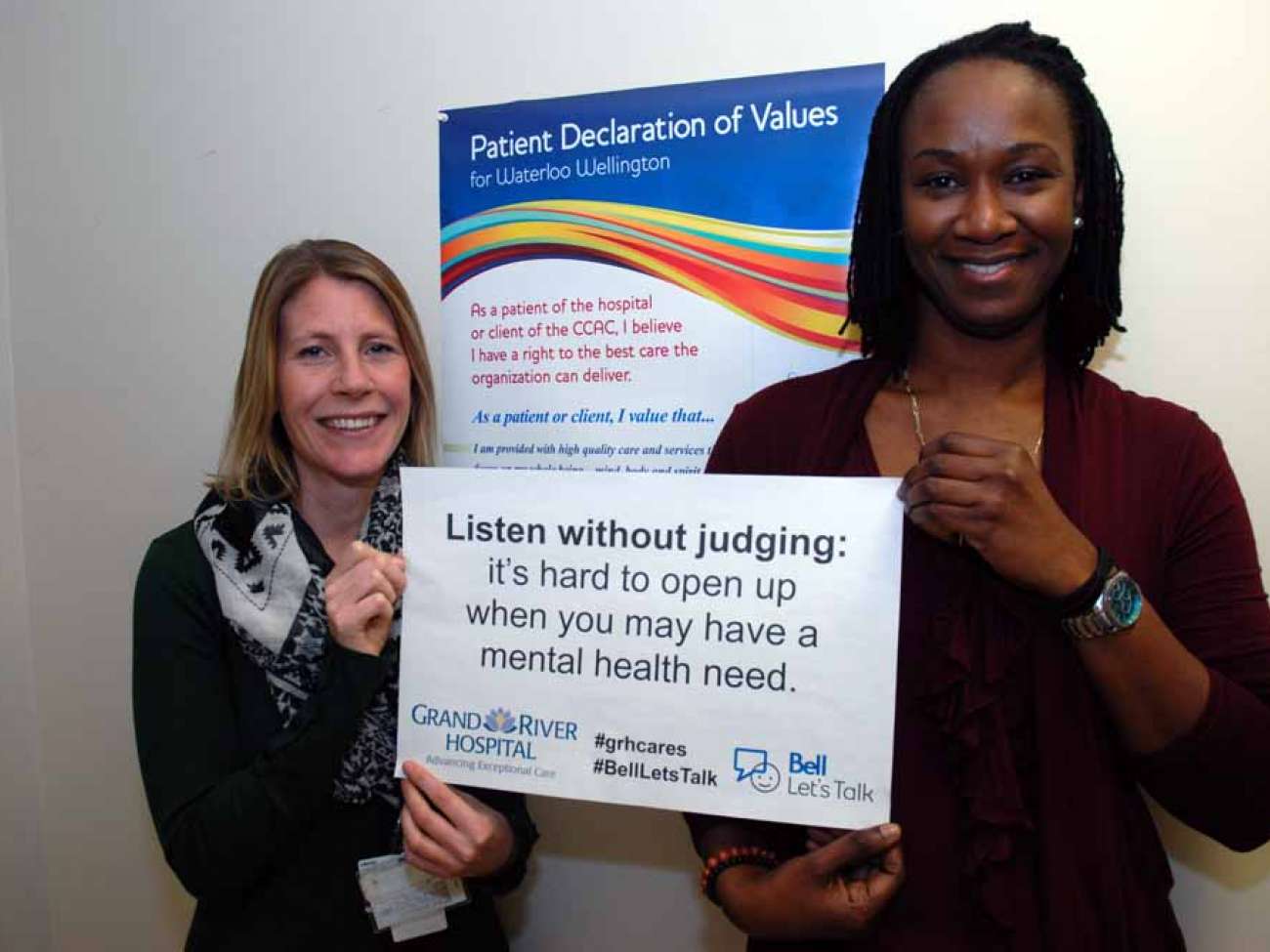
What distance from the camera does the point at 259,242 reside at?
1.87 metres

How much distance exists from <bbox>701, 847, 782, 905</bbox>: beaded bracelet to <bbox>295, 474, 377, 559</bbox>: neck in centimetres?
71

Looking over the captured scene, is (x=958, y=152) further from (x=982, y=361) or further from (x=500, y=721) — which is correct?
(x=500, y=721)

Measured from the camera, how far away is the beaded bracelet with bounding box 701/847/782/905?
3.91 ft

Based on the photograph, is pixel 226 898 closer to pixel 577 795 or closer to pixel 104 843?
pixel 577 795

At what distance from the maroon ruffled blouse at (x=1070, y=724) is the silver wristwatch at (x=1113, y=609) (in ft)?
0.27

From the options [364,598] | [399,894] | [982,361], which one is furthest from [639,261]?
[399,894]

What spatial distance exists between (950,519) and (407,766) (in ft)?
2.52

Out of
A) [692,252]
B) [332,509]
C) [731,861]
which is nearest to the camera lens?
[731,861]

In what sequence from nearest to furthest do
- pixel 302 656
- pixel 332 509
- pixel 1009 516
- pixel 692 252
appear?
pixel 1009 516
pixel 302 656
pixel 332 509
pixel 692 252

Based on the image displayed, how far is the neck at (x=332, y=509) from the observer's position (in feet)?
4.70

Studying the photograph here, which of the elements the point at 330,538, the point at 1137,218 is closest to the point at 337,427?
the point at 330,538

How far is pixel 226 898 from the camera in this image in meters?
1.35

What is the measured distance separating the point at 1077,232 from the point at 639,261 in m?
0.74

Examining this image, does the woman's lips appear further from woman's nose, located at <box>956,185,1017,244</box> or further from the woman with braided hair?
woman's nose, located at <box>956,185,1017,244</box>
